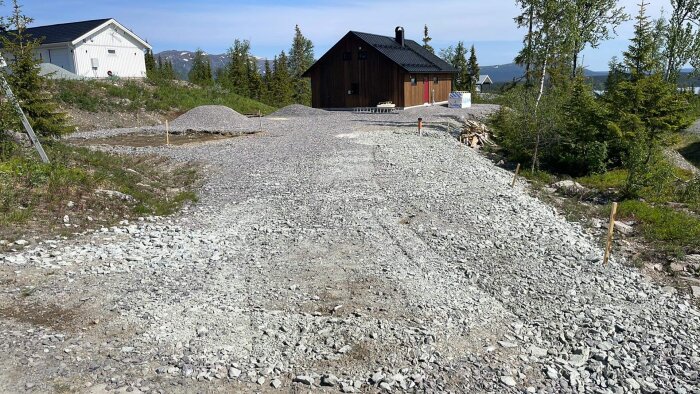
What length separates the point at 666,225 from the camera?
1380 centimetres

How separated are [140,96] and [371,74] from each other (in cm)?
1792

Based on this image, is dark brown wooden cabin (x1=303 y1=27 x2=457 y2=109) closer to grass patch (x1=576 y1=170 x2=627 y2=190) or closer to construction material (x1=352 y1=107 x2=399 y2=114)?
construction material (x1=352 y1=107 x2=399 y2=114)

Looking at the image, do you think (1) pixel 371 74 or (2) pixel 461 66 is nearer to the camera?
(1) pixel 371 74

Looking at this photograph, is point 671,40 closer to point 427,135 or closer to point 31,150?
point 427,135

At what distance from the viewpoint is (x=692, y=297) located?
9.55 metres

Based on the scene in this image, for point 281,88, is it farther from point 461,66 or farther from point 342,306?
point 342,306

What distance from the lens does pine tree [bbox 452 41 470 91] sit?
72.7m

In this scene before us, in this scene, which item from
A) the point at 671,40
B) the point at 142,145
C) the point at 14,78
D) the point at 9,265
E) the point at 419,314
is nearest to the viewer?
the point at 419,314

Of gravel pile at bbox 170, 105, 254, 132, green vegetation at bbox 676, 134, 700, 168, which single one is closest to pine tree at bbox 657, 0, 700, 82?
green vegetation at bbox 676, 134, 700, 168

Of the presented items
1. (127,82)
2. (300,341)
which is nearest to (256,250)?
(300,341)

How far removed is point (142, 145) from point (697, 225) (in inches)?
903

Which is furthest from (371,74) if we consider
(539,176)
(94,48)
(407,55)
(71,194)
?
(71,194)

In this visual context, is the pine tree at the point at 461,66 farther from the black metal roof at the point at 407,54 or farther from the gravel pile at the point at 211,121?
the gravel pile at the point at 211,121

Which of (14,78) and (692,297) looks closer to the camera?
(692,297)
